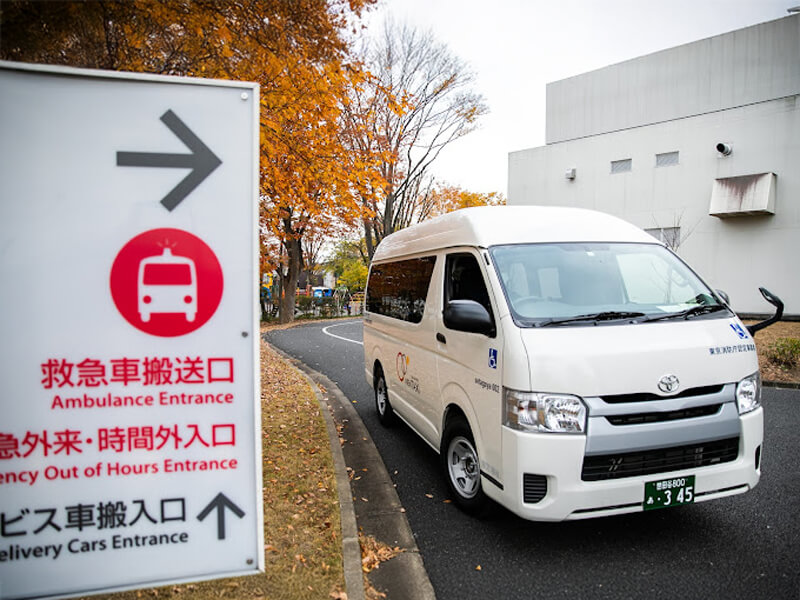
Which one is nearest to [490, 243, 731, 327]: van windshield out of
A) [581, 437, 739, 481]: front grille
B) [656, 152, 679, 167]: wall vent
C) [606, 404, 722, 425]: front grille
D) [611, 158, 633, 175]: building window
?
[606, 404, 722, 425]: front grille

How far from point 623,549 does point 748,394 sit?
1342mm

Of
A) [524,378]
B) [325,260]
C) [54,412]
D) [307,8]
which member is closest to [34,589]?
[54,412]

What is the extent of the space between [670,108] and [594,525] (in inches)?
904

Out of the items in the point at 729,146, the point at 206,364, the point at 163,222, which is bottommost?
the point at 206,364

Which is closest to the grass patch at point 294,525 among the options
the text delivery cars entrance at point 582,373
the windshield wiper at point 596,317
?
the text delivery cars entrance at point 582,373

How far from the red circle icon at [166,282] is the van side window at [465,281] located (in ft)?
6.82

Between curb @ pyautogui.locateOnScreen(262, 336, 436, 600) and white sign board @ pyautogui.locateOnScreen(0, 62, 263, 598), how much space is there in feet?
4.21

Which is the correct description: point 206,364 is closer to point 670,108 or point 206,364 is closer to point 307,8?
point 307,8

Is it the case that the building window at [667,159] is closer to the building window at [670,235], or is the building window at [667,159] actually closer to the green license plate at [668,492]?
the building window at [670,235]

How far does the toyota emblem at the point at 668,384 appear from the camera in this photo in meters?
3.10

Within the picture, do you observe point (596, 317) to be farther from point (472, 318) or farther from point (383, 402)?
point (383, 402)

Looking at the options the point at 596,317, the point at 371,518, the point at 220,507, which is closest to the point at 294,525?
the point at 371,518

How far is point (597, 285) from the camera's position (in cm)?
375

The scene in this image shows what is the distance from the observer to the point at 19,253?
190 centimetres
